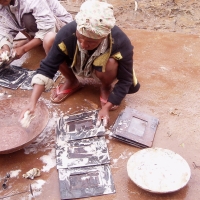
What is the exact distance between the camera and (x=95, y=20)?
1971 mm

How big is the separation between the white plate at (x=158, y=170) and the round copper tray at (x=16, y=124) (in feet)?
2.43

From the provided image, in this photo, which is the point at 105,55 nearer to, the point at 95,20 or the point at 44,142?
the point at 95,20

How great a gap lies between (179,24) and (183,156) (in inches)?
101

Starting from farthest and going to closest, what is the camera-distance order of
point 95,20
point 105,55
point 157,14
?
point 157,14 → point 105,55 → point 95,20

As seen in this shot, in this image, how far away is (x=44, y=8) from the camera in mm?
2941

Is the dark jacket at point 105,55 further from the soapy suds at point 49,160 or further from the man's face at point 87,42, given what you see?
the soapy suds at point 49,160

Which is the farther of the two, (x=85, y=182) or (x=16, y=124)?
(x=16, y=124)

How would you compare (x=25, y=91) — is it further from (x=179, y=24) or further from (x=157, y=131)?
(x=179, y=24)

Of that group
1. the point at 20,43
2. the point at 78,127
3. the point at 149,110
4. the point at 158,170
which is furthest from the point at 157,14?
the point at 158,170

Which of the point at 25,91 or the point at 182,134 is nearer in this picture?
the point at 182,134

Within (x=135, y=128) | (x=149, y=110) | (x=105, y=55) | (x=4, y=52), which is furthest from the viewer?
(x=4, y=52)

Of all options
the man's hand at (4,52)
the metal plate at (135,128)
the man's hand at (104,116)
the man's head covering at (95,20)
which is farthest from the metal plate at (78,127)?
the man's hand at (4,52)

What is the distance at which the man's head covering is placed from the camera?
197 cm

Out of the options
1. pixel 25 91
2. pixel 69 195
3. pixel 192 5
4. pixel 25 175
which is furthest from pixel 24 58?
pixel 192 5
